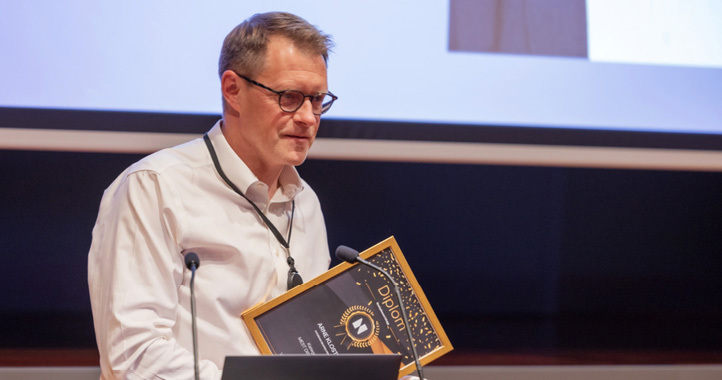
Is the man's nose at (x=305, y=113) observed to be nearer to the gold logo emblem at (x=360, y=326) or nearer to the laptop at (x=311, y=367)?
the gold logo emblem at (x=360, y=326)

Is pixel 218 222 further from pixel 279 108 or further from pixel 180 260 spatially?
pixel 279 108

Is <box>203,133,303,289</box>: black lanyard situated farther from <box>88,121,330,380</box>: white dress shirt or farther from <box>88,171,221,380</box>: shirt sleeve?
<box>88,171,221,380</box>: shirt sleeve

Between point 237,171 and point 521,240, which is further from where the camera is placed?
point 521,240

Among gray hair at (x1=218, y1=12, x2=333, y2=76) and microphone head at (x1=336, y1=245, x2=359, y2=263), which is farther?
gray hair at (x1=218, y1=12, x2=333, y2=76)

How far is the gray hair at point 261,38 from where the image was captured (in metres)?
1.49

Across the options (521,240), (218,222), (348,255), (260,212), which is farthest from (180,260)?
(521,240)

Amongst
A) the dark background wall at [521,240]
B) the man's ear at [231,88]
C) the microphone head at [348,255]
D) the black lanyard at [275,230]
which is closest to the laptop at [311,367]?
the microphone head at [348,255]

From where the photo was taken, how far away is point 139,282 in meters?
1.32

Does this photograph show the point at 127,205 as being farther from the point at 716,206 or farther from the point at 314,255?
the point at 716,206

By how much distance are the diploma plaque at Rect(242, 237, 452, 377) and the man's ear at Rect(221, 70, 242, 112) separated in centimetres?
44

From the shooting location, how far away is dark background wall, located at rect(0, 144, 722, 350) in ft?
9.53

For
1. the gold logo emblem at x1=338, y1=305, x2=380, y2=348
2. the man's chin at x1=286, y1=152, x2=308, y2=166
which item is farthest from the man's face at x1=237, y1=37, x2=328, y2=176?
the gold logo emblem at x1=338, y1=305, x2=380, y2=348

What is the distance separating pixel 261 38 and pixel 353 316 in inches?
24.1

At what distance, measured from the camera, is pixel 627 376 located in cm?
248
